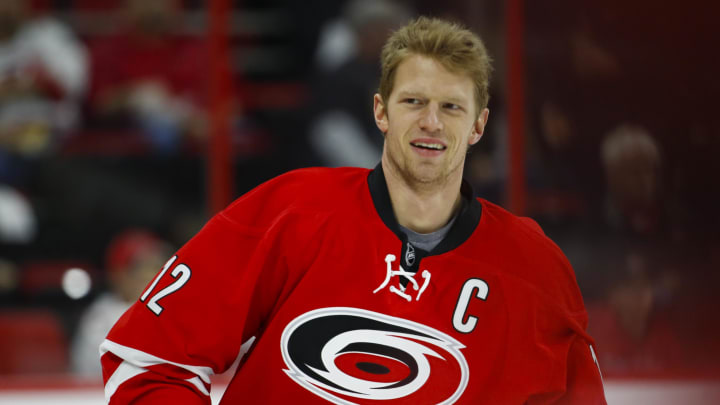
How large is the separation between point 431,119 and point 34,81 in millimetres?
2427

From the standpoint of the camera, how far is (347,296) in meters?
1.47

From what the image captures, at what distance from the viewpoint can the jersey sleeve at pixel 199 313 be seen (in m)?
1.43

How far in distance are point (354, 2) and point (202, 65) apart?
0.67 m

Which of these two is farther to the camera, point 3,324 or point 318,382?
point 3,324

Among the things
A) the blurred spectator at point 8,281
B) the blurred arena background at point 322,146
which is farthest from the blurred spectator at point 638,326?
the blurred spectator at point 8,281

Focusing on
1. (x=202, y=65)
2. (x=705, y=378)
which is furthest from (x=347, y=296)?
(x=202, y=65)

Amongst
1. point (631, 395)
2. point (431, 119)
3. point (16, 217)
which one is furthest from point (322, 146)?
point (431, 119)

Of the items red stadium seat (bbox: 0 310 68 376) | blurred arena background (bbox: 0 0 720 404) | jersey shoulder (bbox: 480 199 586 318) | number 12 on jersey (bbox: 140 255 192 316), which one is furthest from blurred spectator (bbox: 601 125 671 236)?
red stadium seat (bbox: 0 310 68 376)

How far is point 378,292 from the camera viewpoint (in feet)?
4.88

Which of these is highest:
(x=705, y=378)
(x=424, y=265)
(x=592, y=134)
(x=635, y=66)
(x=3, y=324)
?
(x=635, y=66)

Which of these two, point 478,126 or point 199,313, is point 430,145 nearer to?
point 478,126

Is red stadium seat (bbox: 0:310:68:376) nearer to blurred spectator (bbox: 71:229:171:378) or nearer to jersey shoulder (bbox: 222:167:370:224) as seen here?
blurred spectator (bbox: 71:229:171:378)

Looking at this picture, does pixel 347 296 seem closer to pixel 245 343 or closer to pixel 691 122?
pixel 245 343

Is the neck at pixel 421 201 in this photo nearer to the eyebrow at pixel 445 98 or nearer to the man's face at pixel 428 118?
the man's face at pixel 428 118
